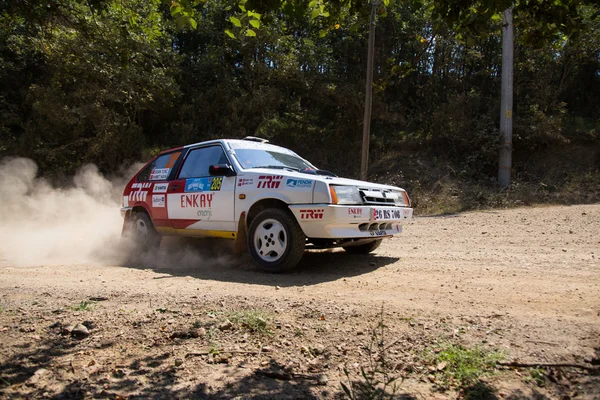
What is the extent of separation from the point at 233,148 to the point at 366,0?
2777 millimetres

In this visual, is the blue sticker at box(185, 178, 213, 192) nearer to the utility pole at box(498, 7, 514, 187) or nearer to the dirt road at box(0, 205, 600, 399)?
the dirt road at box(0, 205, 600, 399)

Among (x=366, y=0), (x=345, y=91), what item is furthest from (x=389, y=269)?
(x=345, y=91)

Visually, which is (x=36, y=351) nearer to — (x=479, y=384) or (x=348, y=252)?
(x=479, y=384)

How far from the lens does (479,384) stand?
2535mm

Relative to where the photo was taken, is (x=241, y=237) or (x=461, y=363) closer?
(x=461, y=363)

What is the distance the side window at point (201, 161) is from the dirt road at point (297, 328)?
5.12ft

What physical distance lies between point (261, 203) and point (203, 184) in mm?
1129

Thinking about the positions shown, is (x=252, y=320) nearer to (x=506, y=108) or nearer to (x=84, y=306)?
(x=84, y=306)

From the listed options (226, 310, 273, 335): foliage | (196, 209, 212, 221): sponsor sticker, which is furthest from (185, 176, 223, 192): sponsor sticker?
(226, 310, 273, 335): foliage

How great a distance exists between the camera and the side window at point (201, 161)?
6.39m

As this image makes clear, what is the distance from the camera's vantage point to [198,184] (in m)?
6.39

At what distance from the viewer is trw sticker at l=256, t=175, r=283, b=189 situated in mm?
5398

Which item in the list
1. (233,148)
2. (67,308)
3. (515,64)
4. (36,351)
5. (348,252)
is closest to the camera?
(36,351)

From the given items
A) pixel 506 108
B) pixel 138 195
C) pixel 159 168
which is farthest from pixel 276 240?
pixel 506 108
